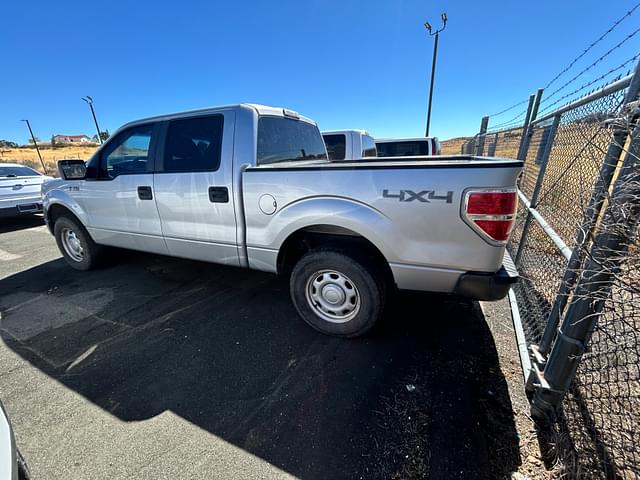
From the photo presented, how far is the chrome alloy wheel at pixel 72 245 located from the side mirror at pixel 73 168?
3.54ft

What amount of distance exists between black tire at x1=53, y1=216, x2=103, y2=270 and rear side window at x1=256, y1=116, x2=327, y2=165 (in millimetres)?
3061

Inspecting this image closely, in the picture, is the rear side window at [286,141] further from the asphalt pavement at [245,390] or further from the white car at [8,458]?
the white car at [8,458]

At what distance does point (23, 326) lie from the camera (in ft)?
9.89

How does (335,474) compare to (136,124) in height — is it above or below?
below

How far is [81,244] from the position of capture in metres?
4.17

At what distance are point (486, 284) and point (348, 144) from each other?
4.71 m

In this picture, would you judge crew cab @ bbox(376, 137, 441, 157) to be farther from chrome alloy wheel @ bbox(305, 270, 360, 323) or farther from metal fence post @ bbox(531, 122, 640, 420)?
metal fence post @ bbox(531, 122, 640, 420)

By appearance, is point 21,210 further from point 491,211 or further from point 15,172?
point 491,211

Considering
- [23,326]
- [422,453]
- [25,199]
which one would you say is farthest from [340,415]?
[25,199]

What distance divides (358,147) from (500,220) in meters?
→ 4.57

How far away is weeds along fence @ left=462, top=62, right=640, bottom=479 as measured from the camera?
1.29 meters

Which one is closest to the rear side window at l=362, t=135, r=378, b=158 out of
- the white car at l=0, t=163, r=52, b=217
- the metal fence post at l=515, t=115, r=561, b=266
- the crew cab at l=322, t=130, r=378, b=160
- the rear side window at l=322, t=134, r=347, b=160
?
the crew cab at l=322, t=130, r=378, b=160

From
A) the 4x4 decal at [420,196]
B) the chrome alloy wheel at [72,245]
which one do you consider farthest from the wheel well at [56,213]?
the 4x4 decal at [420,196]

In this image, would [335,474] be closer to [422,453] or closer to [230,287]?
[422,453]
